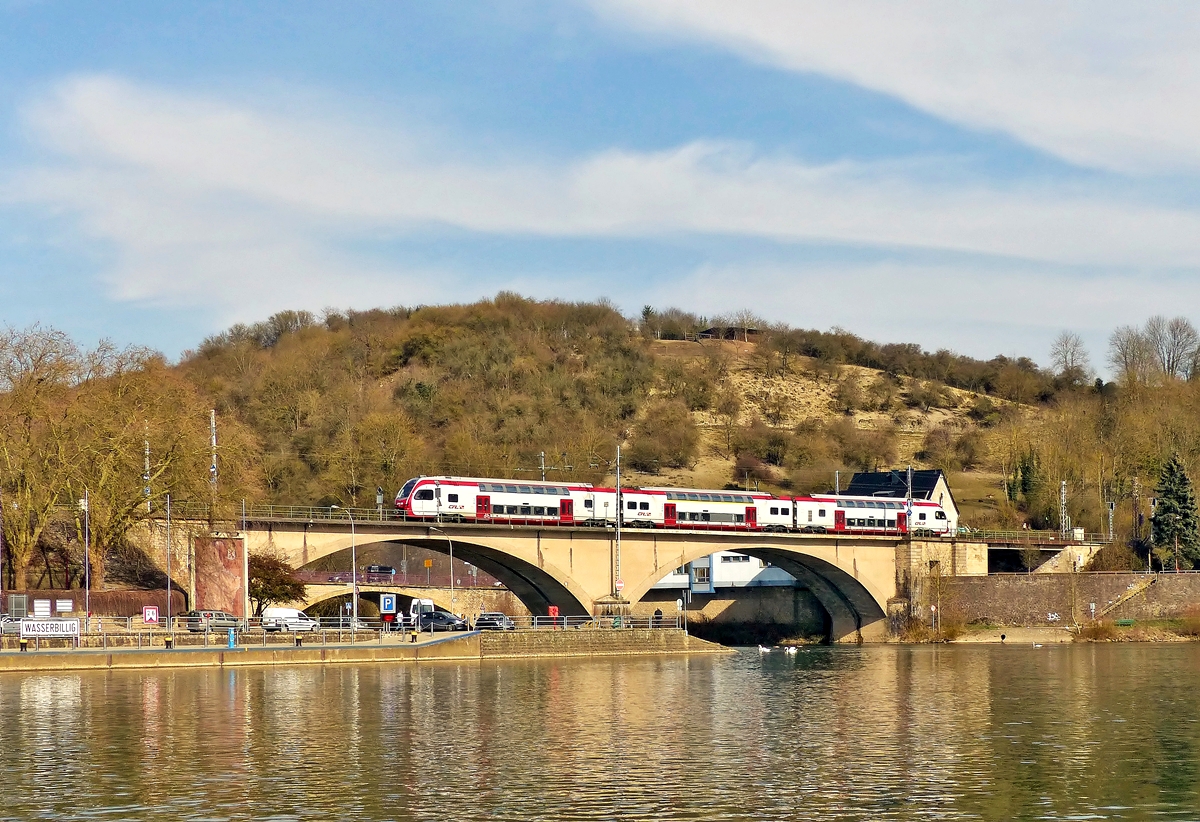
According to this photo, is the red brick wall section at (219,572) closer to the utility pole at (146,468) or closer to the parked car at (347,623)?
the utility pole at (146,468)

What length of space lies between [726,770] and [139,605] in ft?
158

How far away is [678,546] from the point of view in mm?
97250

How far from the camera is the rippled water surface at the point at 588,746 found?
102 feet

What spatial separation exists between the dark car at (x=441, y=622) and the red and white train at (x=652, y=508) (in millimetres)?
5872

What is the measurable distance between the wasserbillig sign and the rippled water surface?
4250 millimetres

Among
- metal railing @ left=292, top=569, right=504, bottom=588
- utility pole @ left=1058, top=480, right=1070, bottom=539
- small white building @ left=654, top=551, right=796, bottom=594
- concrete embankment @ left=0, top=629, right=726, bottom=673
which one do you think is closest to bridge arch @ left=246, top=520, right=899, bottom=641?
metal railing @ left=292, top=569, right=504, bottom=588

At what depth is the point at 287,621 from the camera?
251ft

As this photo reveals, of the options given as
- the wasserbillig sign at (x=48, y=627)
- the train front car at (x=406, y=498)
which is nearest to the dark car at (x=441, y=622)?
the train front car at (x=406, y=498)

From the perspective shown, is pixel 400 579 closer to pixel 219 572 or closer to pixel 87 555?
pixel 219 572

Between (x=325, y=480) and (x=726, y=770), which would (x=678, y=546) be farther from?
(x=726, y=770)

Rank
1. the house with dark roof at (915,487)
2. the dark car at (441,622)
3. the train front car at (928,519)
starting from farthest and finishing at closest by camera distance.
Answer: the house with dark roof at (915,487)
the train front car at (928,519)
the dark car at (441,622)

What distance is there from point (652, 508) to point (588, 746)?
56970 mm

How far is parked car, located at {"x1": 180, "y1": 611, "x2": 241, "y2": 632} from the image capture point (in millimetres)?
71312

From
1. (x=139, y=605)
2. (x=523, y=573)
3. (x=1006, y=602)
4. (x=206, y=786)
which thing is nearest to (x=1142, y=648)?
(x=1006, y=602)
